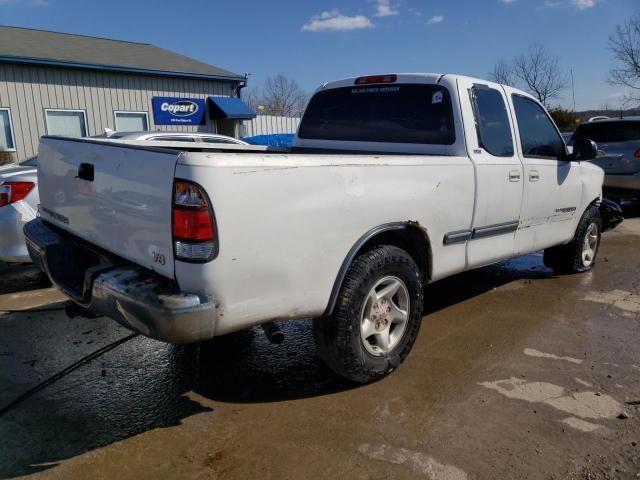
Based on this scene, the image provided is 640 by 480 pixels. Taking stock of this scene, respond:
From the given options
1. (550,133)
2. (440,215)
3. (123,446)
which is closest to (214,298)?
(123,446)

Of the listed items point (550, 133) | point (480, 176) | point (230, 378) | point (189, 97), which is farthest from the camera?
point (189, 97)

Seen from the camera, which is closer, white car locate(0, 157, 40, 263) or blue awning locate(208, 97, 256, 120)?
white car locate(0, 157, 40, 263)

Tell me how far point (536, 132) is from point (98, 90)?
14244mm

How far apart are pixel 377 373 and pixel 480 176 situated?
1.63 metres

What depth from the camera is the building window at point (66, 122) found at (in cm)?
1480

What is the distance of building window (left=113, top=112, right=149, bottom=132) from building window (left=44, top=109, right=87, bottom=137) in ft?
3.28

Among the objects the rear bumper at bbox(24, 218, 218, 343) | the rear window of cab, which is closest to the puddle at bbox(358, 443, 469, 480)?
the rear bumper at bbox(24, 218, 218, 343)

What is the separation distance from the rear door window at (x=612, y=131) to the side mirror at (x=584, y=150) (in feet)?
18.7

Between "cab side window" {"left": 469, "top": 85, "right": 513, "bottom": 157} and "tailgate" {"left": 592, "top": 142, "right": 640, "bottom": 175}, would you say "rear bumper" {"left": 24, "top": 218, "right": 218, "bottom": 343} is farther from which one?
"tailgate" {"left": 592, "top": 142, "right": 640, "bottom": 175}

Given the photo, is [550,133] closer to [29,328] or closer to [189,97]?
[29,328]

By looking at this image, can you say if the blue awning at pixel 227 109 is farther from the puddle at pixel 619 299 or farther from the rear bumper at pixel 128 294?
the rear bumper at pixel 128 294

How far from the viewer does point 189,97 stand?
58.1ft

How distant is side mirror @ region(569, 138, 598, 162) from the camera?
4.82m

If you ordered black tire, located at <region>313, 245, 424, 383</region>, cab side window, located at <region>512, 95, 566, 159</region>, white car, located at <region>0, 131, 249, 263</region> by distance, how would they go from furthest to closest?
white car, located at <region>0, 131, 249, 263</region> < cab side window, located at <region>512, 95, 566, 159</region> < black tire, located at <region>313, 245, 424, 383</region>
